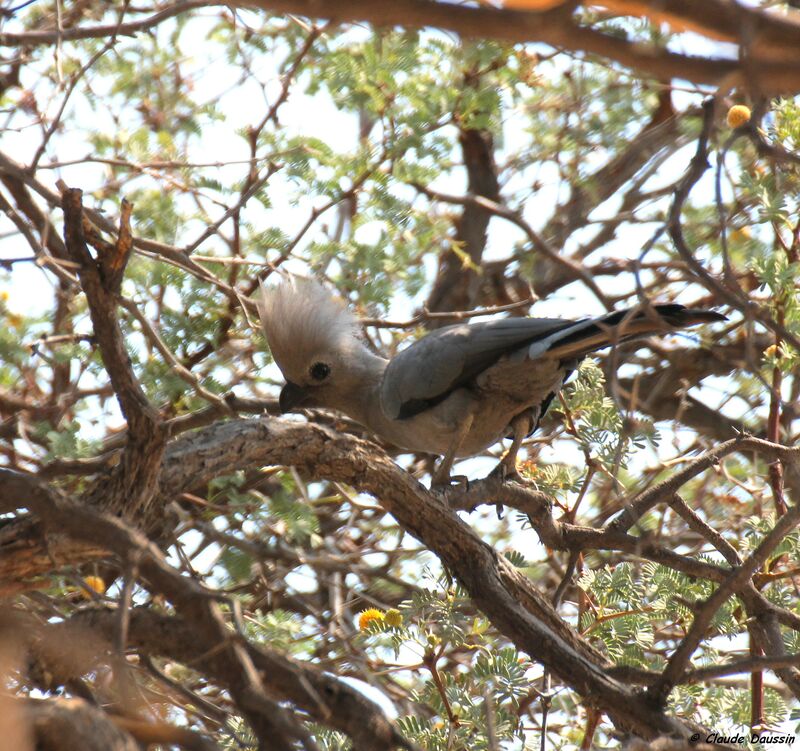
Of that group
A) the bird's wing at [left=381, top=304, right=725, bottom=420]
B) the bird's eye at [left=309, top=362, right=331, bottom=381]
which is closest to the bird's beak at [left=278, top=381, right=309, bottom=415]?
the bird's eye at [left=309, top=362, right=331, bottom=381]

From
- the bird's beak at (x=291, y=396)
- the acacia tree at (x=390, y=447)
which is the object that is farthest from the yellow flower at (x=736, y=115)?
the bird's beak at (x=291, y=396)

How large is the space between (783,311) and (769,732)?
1.65 m

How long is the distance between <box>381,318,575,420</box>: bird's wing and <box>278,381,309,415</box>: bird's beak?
48 cm

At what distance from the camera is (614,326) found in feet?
11.4

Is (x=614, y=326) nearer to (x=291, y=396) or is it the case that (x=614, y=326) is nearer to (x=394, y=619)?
(x=394, y=619)

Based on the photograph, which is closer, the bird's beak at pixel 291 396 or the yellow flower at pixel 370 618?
the yellow flower at pixel 370 618

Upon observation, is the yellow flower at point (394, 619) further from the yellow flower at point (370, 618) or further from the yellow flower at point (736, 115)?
the yellow flower at point (736, 115)

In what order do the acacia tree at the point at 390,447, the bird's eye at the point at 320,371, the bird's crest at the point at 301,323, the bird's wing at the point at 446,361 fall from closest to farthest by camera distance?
the acacia tree at the point at 390,447 < the bird's crest at the point at 301,323 < the bird's wing at the point at 446,361 < the bird's eye at the point at 320,371

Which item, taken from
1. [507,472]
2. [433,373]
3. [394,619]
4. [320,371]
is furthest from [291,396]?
[394,619]

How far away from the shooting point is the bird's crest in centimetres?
449

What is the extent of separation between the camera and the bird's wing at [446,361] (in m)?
4.63

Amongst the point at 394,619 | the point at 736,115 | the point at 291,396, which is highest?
the point at 736,115

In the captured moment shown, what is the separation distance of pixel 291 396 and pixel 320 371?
0.67 feet

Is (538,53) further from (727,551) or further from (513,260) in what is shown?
(727,551)
